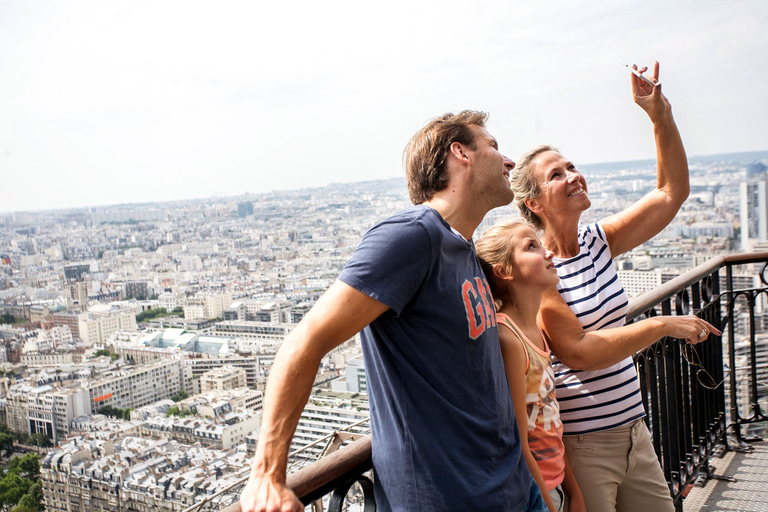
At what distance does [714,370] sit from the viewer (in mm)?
2748

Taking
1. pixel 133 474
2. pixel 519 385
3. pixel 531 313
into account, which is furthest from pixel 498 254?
pixel 133 474

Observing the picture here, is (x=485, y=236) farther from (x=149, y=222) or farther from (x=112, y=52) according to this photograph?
(x=112, y=52)

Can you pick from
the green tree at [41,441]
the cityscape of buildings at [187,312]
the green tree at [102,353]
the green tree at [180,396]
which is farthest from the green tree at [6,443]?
A: the green tree at [102,353]

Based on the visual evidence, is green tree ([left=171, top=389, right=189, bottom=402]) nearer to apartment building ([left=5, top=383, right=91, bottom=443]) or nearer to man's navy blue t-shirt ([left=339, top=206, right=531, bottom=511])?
apartment building ([left=5, top=383, right=91, bottom=443])

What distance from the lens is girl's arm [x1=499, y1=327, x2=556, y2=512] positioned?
46.8 inches

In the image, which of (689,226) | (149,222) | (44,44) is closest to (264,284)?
(149,222)

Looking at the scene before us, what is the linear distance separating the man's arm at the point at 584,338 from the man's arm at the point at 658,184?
0.98ft

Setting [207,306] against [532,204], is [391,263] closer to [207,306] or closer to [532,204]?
[532,204]

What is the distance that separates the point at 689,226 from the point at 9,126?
5237 cm

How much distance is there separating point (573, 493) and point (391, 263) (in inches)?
34.7

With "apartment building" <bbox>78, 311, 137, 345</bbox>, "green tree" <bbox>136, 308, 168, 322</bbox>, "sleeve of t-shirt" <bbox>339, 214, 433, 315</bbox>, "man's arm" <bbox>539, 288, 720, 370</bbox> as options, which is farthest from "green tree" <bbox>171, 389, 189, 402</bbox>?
"sleeve of t-shirt" <bbox>339, 214, 433, 315</bbox>

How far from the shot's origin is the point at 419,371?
37.6 inches

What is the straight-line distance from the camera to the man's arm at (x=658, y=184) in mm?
1690

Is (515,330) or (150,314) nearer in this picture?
(515,330)
